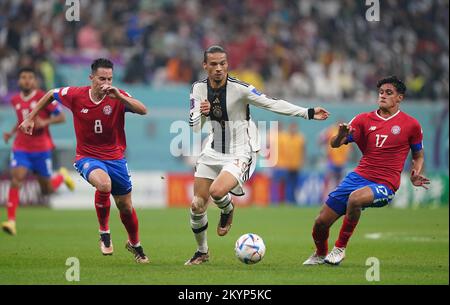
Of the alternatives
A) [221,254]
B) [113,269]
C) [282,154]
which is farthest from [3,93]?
[113,269]

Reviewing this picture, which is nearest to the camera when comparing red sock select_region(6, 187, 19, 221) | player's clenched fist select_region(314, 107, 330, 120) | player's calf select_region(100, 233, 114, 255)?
player's clenched fist select_region(314, 107, 330, 120)

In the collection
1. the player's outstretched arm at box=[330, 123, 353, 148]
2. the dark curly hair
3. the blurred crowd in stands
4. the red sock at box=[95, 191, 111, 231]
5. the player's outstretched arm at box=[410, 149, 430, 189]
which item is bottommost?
the red sock at box=[95, 191, 111, 231]

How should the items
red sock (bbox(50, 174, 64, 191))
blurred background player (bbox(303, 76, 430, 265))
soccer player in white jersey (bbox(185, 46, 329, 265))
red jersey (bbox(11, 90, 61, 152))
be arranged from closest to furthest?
1. blurred background player (bbox(303, 76, 430, 265))
2. soccer player in white jersey (bbox(185, 46, 329, 265))
3. red jersey (bbox(11, 90, 61, 152))
4. red sock (bbox(50, 174, 64, 191))

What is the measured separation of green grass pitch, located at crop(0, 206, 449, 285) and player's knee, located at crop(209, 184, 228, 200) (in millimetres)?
883

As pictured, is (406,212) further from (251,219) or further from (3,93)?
(3,93)

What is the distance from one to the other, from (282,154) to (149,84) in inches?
181

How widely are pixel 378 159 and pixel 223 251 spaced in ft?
11.0

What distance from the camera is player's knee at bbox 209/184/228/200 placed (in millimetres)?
11492

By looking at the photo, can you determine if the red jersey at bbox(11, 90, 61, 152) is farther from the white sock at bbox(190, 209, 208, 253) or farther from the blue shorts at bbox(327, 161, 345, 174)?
the blue shorts at bbox(327, 161, 345, 174)

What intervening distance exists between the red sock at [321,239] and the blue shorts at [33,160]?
7.26 metres

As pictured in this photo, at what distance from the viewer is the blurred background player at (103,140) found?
1206 centimetres

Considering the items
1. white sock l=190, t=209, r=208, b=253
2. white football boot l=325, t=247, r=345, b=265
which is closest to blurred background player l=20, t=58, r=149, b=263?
white sock l=190, t=209, r=208, b=253

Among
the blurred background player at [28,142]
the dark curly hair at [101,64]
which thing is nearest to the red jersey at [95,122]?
the dark curly hair at [101,64]

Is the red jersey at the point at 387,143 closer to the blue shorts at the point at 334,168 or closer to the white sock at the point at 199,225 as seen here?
the white sock at the point at 199,225
